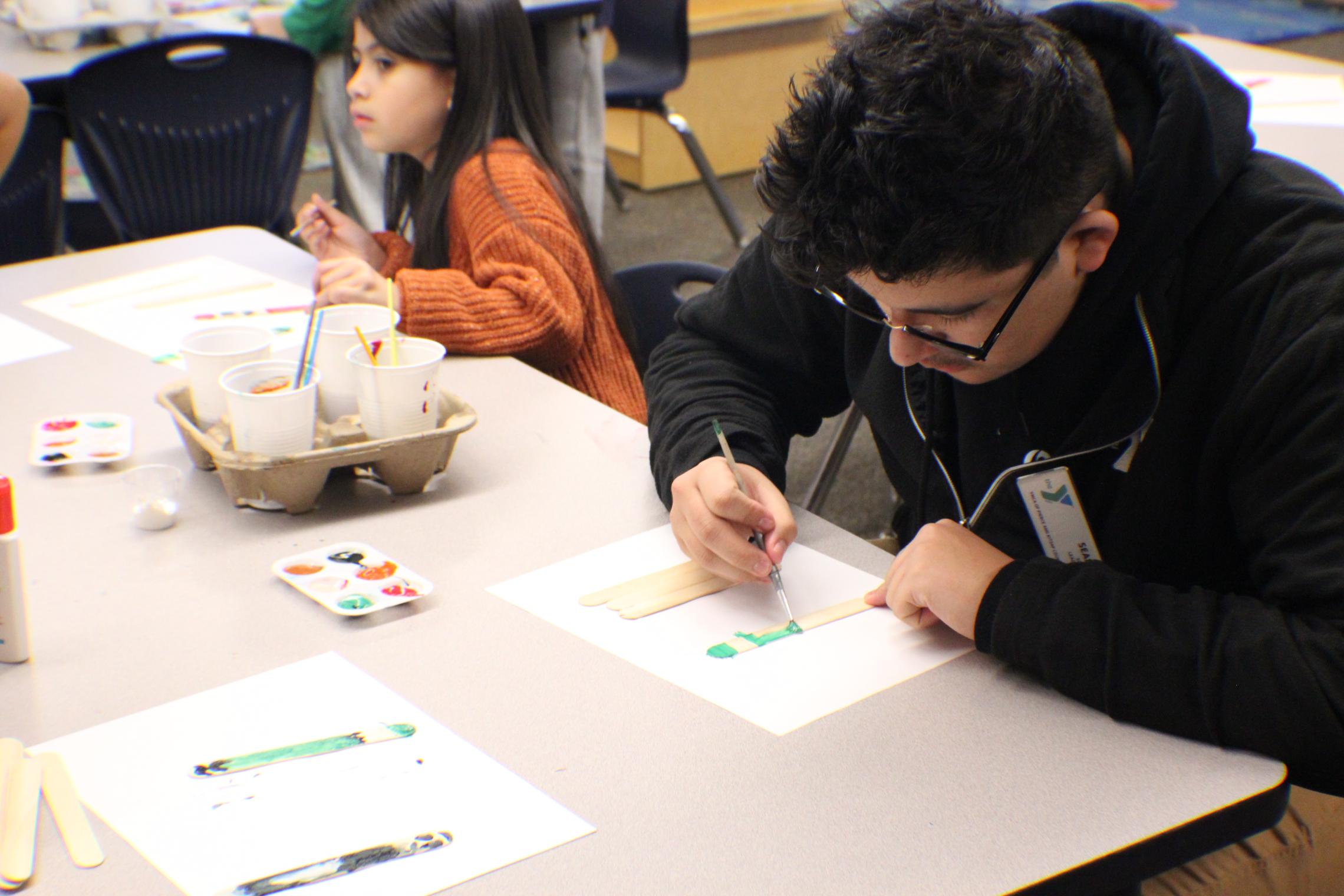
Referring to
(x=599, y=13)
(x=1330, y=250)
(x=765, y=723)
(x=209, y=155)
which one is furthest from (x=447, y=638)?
(x=599, y=13)

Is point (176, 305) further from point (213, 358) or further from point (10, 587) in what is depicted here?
point (10, 587)

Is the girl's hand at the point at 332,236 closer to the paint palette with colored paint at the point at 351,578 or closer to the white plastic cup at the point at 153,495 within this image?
the white plastic cup at the point at 153,495

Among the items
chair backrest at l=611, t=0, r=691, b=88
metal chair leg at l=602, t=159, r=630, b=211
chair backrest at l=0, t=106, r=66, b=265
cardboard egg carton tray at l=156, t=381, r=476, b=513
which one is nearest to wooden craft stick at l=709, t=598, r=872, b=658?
cardboard egg carton tray at l=156, t=381, r=476, b=513

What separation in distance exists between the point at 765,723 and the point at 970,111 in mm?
467

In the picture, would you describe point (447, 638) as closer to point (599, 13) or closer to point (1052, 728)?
point (1052, 728)

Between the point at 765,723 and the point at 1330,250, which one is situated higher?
the point at 1330,250

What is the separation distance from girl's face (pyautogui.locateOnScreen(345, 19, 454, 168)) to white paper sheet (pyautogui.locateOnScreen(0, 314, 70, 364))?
576mm

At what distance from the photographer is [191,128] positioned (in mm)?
2756

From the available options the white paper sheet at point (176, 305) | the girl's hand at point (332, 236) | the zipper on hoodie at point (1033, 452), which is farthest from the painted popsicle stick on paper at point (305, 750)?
the girl's hand at point (332, 236)

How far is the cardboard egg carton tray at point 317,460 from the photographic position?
4.07ft

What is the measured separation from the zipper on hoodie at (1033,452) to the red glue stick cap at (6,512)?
81 centimetres

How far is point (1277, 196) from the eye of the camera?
1025 millimetres

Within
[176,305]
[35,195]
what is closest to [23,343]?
[176,305]

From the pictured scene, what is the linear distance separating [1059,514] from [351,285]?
0.98 metres
